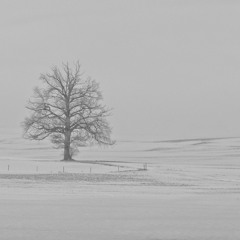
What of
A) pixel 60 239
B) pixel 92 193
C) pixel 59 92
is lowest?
pixel 60 239

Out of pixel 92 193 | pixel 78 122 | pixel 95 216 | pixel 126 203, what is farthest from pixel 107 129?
pixel 95 216

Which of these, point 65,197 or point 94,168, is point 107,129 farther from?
point 65,197

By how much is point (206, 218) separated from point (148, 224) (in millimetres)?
2075

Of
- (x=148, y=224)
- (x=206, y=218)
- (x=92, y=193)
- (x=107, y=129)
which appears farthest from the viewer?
(x=107, y=129)

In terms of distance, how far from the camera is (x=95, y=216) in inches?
665

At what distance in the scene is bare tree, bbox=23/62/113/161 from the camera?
62.4 metres

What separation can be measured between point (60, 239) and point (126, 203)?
7557mm

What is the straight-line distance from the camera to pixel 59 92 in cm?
6431

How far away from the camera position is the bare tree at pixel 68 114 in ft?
205

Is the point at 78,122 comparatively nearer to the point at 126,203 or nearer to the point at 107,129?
the point at 107,129

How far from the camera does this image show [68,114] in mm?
63344

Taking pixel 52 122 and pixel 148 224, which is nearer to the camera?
pixel 148 224

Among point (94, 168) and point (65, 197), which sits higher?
point (94, 168)

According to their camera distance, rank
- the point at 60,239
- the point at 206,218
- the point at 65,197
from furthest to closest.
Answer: the point at 65,197
the point at 206,218
the point at 60,239
